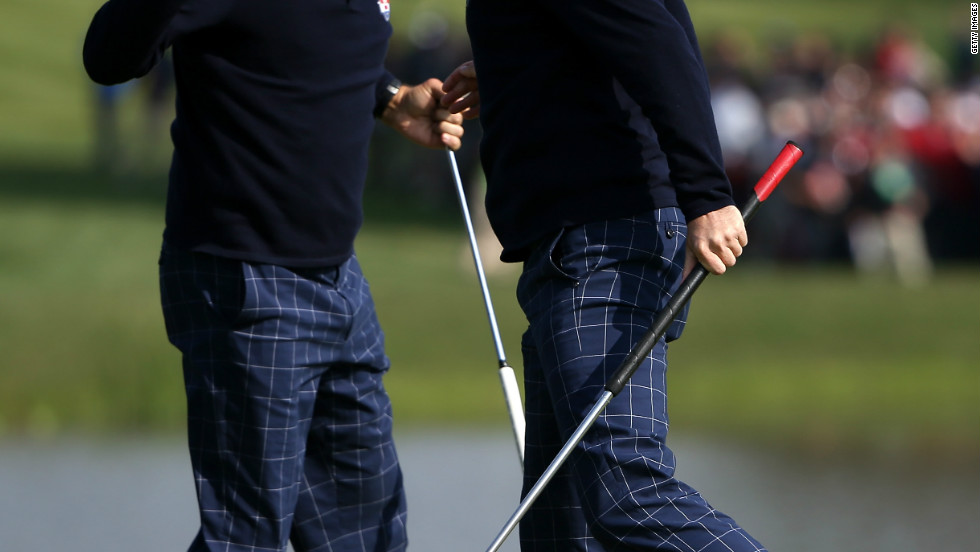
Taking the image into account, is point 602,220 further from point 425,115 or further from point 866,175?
point 866,175

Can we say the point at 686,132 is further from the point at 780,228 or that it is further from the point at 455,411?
the point at 780,228

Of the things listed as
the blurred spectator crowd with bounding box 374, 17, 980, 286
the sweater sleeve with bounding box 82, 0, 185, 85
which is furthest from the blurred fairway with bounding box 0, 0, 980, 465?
the sweater sleeve with bounding box 82, 0, 185, 85

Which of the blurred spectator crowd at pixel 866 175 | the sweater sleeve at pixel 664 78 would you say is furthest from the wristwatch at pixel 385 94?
the blurred spectator crowd at pixel 866 175

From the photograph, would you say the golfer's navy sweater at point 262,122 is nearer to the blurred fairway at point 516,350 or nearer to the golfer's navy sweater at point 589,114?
the golfer's navy sweater at point 589,114

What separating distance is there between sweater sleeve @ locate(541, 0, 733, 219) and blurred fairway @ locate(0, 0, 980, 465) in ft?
14.4

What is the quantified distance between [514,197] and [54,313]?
6.29 meters

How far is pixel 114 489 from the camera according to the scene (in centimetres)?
629

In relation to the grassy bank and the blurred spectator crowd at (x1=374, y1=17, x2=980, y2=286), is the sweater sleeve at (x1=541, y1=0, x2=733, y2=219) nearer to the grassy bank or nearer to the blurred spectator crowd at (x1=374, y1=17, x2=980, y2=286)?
the grassy bank

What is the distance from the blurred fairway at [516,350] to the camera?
7758 millimetres

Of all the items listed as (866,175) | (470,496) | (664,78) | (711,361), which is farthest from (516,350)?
(664,78)

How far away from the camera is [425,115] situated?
4023 mm

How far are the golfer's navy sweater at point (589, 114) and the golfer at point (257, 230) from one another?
45 centimetres

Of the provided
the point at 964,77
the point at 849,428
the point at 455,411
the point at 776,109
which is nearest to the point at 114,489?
the point at 455,411

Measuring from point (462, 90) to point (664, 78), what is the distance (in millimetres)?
970
